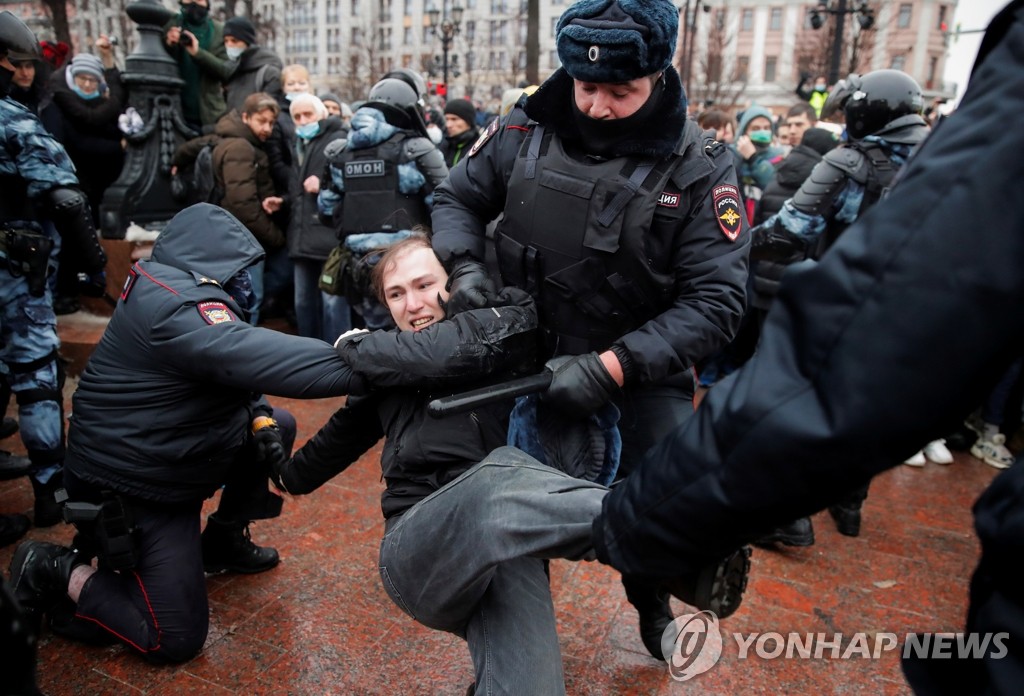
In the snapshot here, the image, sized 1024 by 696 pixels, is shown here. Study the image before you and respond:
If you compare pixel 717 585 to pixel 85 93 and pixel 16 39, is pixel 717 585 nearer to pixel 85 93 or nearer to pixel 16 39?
pixel 16 39

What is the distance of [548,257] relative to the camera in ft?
7.68

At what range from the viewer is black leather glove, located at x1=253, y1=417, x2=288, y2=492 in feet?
9.12

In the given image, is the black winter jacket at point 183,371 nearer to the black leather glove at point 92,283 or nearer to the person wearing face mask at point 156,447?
the person wearing face mask at point 156,447

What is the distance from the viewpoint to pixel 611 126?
223 centimetres

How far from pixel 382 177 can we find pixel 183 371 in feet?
9.09

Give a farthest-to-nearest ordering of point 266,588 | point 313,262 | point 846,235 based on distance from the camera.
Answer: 1. point 313,262
2. point 266,588
3. point 846,235

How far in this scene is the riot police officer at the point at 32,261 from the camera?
362cm

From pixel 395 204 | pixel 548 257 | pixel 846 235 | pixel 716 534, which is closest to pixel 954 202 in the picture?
pixel 846 235

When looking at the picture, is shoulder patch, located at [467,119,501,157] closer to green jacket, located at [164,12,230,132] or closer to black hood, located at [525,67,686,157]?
black hood, located at [525,67,686,157]

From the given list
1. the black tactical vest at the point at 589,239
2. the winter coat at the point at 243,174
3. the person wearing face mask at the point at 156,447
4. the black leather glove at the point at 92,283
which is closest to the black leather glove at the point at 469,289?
the black tactical vest at the point at 589,239

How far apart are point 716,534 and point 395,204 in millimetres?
4388

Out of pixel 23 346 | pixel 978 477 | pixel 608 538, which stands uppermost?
pixel 608 538

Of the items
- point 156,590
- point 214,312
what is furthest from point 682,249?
point 156,590

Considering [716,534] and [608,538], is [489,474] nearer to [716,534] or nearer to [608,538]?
[608,538]
